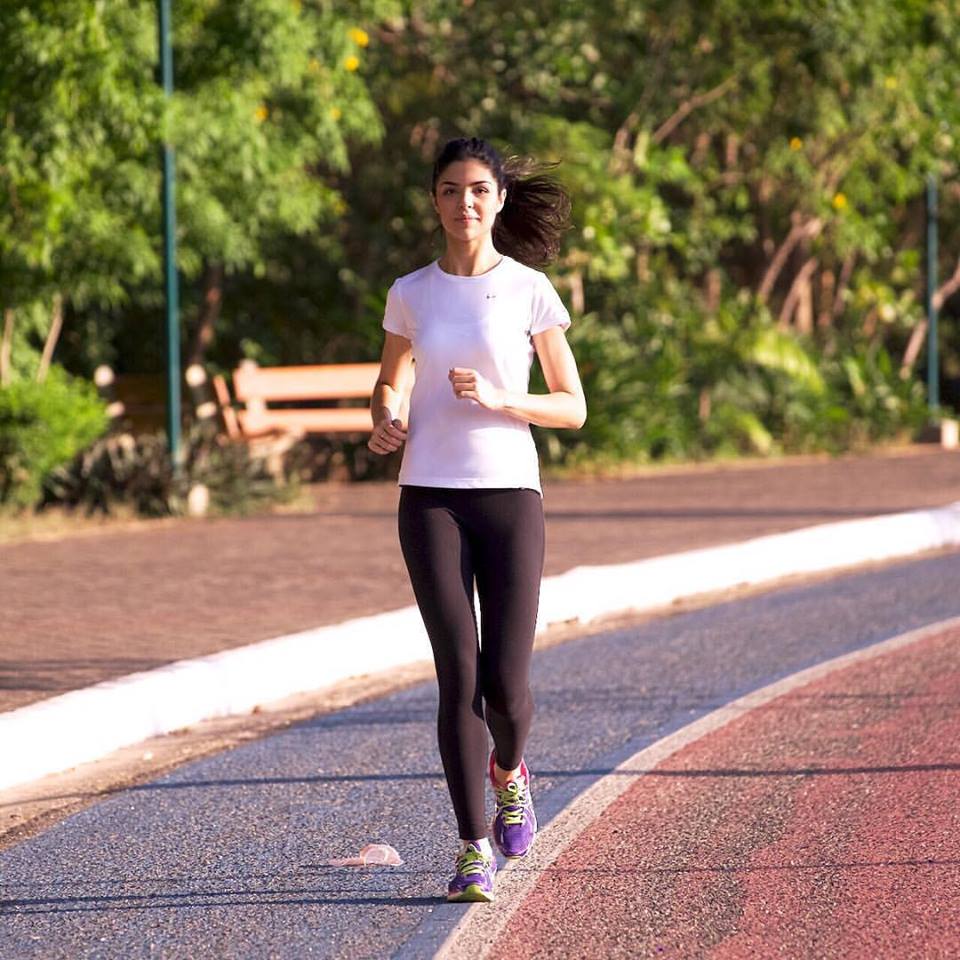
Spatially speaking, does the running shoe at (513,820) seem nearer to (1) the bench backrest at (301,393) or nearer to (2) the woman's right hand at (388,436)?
(2) the woman's right hand at (388,436)

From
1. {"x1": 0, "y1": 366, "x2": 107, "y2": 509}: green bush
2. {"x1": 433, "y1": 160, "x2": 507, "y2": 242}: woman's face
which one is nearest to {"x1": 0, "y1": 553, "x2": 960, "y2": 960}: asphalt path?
{"x1": 433, "y1": 160, "x2": 507, "y2": 242}: woman's face

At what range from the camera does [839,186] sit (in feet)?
81.5

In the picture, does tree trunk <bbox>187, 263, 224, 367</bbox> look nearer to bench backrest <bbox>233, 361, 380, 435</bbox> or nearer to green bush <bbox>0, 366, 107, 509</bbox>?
bench backrest <bbox>233, 361, 380, 435</bbox>

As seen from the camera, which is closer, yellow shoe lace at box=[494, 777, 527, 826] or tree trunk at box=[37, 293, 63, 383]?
yellow shoe lace at box=[494, 777, 527, 826]

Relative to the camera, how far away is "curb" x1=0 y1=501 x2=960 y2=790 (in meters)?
7.66

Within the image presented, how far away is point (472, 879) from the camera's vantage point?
5.38m

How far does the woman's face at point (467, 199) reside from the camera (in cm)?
538

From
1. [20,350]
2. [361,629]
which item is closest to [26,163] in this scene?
[20,350]

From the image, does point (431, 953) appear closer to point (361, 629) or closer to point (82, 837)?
point (82, 837)

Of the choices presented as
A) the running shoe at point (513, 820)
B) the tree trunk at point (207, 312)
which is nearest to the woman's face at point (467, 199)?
the running shoe at point (513, 820)

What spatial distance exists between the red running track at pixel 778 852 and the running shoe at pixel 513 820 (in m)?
0.13

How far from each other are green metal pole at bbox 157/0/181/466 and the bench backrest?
231cm

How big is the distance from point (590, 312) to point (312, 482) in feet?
14.7

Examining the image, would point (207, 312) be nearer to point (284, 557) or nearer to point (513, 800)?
point (284, 557)
